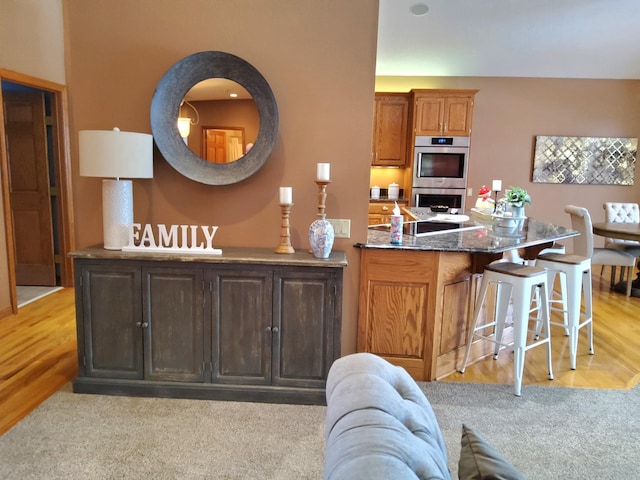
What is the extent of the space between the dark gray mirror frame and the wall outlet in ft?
1.91

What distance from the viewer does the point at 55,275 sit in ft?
16.5

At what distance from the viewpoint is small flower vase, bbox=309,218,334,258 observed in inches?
99.6

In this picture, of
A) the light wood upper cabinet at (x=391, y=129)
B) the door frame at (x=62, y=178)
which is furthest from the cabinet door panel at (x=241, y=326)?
the light wood upper cabinet at (x=391, y=129)

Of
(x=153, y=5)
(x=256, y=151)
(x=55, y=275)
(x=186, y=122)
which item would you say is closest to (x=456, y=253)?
(x=256, y=151)

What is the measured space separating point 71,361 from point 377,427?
3066mm

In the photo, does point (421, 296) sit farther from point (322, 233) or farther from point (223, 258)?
point (223, 258)

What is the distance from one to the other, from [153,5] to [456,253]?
243 cm

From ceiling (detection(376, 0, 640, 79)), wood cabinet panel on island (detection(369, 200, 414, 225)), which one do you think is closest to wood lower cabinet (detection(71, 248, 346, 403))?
wood cabinet panel on island (detection(369, 200, 414, 225))

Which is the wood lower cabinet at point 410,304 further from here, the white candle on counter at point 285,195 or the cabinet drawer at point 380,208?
the cabinet drawer at point 380,208

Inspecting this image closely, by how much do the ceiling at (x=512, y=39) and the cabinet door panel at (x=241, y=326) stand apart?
4096mm

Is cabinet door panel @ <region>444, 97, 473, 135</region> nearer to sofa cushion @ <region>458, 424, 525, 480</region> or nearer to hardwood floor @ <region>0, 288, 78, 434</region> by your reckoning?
hardwood floor @ <region>0, 288, 78, 434</region>

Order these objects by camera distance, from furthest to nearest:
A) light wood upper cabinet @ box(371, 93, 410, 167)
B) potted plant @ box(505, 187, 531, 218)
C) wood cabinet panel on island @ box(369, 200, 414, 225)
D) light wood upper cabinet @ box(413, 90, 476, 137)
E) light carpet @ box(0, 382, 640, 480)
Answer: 1. light wood upper cabinet @ box(371, 93, 410, 167)
2. wood cabinet panel on island @ box(369, 200, 414, 225)
3. light wood upper cabinet @ box(413, 90, 476, 137)
4. potted plant @ box(505, 187, 531, 218)
5. light carpet @ box(0, 382, 640, 480)

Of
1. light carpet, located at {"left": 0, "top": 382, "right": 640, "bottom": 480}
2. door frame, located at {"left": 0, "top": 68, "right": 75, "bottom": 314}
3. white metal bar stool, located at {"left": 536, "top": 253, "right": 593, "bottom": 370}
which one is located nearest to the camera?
light carpet, located at {"left": 0, "top": 382, "right": 640, "bottom": 480}

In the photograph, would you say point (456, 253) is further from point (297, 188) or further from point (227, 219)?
point (227, 219)
